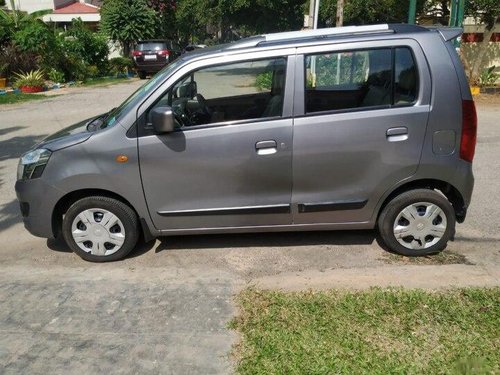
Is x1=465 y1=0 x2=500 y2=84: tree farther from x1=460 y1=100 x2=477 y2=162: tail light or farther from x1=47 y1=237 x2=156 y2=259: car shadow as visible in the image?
x1=47 y1=237 x2=156 y2=259: car shadow

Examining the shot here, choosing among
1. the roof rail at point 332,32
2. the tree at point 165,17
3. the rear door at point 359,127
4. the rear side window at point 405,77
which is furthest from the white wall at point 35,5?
the rear side window at point 405,77

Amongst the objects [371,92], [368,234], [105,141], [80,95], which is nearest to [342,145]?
[371,92]

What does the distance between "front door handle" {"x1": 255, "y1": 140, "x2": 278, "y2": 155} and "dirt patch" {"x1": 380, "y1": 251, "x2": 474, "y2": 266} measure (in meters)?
1.42

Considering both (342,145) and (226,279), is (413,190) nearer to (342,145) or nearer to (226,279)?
(342,145)

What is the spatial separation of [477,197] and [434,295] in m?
2.78

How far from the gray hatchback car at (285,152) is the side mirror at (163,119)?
0.01m

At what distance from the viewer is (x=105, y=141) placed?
157 inches

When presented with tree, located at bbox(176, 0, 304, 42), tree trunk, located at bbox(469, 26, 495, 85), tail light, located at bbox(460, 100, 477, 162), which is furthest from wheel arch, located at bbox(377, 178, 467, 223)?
tree, located at bbox(176, 0, 304, 42)

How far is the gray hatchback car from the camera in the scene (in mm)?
3898

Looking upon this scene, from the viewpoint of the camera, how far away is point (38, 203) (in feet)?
13.6

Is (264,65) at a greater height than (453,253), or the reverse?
(264,65)

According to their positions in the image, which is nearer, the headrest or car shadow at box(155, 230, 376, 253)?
the headrest

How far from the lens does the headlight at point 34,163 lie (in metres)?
4.09

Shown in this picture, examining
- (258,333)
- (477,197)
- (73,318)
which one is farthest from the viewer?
(477,197)
